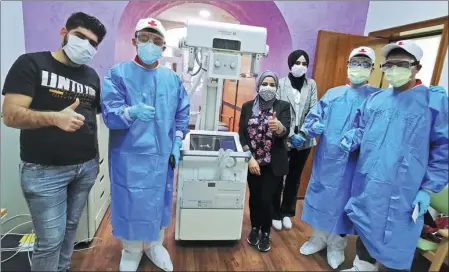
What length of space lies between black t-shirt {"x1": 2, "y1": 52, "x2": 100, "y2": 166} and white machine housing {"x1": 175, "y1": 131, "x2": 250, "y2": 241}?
0.38m

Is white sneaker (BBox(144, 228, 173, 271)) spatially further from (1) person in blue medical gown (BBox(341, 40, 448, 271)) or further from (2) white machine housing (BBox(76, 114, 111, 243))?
(1) person in blue medical gown (BBox(341, 40, 448, 271))

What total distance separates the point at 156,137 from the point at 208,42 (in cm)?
40

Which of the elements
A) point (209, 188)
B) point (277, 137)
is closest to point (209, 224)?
point (209, 188)

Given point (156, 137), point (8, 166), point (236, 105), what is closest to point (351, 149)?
point (156, 137)

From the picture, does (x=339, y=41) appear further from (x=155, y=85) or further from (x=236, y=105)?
(x=155, y=85)

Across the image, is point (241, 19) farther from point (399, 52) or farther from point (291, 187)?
point (291, 187)

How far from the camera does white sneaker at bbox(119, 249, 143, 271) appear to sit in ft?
2.62

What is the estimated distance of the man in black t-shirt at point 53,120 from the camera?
602 millimetres

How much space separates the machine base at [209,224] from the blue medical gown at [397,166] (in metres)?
0.54

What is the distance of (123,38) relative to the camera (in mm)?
1206

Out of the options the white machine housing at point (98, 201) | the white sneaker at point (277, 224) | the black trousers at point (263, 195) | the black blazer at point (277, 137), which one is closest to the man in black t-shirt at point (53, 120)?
the white machine housing at point (98, 201)

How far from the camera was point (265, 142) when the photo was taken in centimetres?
114

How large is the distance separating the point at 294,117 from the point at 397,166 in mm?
737

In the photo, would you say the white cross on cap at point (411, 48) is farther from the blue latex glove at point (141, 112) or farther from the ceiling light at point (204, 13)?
the ceiling light at point (204, 13)
